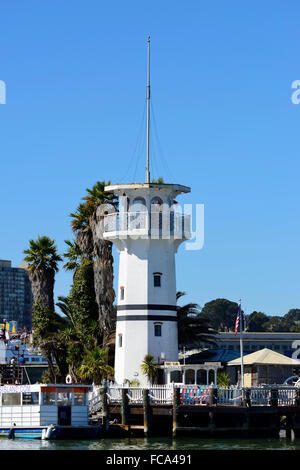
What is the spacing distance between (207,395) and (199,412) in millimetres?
1290

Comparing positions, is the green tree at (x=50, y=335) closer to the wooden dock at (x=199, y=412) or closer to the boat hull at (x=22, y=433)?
the wooden dock at (x=199, y=412)

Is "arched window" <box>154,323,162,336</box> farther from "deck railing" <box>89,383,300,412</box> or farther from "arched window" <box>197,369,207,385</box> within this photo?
"deck railing" <box>89,383,300,412</box>

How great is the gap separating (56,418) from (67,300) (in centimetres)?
1929

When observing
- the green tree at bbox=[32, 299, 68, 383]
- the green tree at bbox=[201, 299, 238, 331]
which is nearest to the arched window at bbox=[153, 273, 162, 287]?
the green tree at bbox=[32, 299, 68, 383]

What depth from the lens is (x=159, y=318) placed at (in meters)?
60.6

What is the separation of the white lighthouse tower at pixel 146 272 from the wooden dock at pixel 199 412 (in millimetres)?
5295

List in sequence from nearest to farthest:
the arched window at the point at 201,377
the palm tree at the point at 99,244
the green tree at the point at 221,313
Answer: the arched window at the point at 201,377, the palm tree at the point at 99,244, the green tree at the point at 221,313

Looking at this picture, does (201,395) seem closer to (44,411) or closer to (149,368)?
(149,368)

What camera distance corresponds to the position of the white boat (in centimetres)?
5131

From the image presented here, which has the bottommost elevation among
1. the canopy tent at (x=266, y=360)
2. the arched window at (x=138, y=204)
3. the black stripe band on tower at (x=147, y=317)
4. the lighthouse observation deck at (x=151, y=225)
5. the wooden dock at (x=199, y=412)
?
the wooden dock at (x=199, y=412)

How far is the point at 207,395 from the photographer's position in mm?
54000

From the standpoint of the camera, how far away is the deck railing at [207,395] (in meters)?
54.0

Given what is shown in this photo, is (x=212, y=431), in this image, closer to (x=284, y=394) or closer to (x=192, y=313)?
(x=284, y=394)

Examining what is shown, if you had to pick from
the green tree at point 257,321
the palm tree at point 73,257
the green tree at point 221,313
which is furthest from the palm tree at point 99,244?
the green tree at point 257,321
